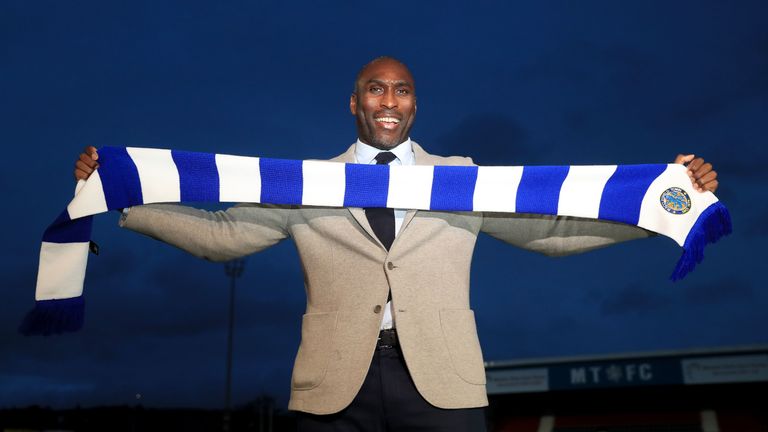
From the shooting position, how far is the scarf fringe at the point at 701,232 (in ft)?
9.11

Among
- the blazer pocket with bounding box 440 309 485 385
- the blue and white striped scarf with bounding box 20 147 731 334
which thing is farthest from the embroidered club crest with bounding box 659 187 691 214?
the blazer pocket with bounding box 440 309 485 385

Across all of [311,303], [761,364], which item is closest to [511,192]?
[311,303]

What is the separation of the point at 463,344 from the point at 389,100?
0.93 m

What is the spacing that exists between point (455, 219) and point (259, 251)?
757 mm

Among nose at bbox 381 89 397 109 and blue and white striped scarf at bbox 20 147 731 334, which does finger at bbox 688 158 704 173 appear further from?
nose at bbox 381 89 397 109

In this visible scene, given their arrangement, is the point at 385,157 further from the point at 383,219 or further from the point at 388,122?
the point at 383,219

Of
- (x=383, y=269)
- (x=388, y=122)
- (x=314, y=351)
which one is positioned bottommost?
(x=314, y=351)

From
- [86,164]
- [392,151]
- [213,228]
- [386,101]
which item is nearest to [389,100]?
[386,101]

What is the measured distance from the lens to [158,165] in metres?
2.93

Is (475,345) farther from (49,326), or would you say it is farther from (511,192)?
(49,326)

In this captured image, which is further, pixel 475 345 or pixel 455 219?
pixel 455 219

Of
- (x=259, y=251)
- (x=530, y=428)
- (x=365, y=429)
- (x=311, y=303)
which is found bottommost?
(x=530, y=428)

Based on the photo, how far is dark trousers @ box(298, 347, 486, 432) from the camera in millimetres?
2223

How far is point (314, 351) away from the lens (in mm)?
2371
